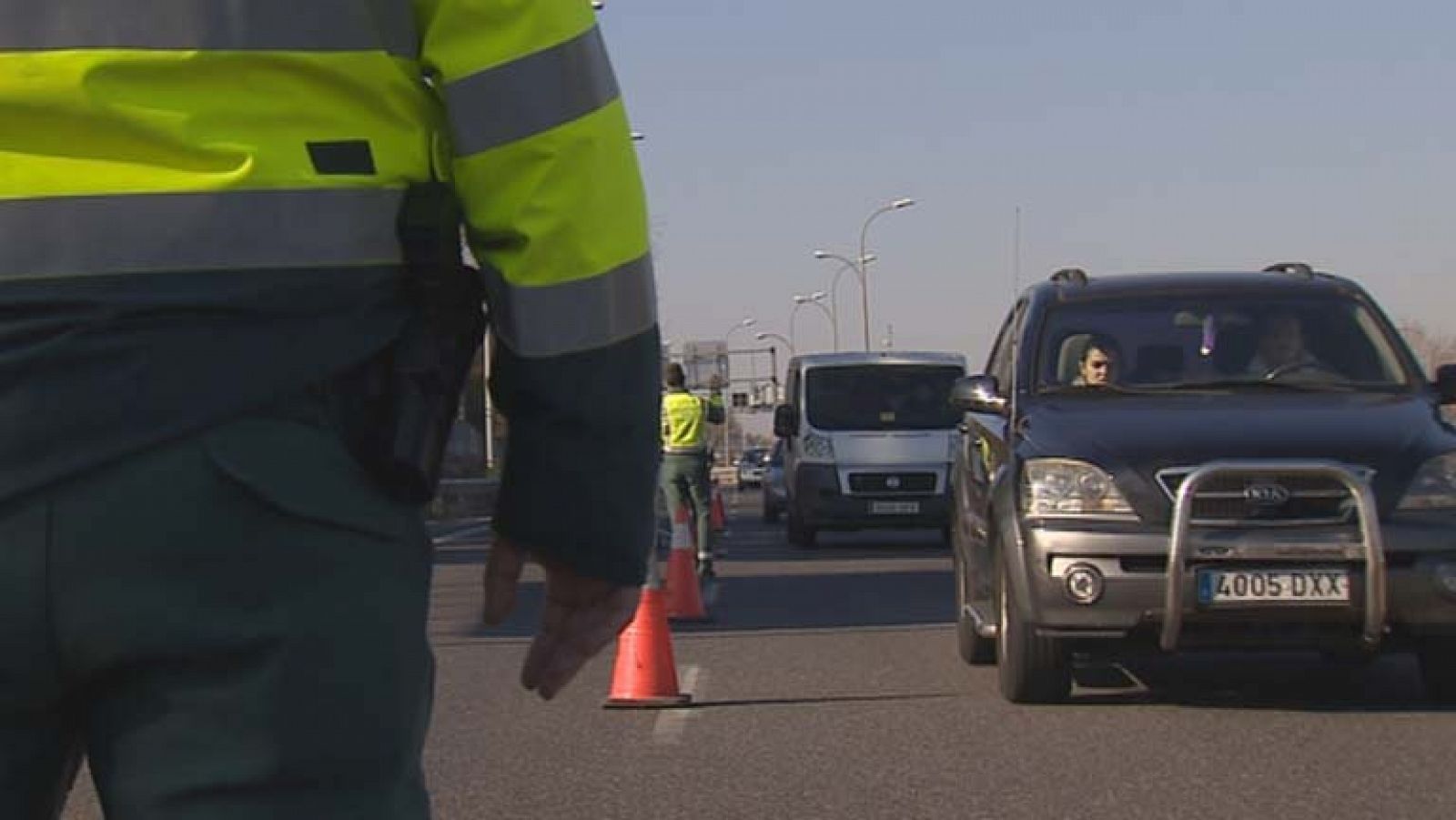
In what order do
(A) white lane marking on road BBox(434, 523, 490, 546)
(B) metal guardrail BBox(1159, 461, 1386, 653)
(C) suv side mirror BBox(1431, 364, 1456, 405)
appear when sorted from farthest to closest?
(A) white lane marking on road BBox(434, 523, 490, 546) → (C) suv side mirror BBox(1431, 364, 1456, 405) → (B) metal guardrail BBox(1159, 461, 1386, 653)

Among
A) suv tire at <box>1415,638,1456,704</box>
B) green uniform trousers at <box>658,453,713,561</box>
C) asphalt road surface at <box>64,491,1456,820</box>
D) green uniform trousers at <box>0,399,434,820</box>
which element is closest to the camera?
green uniform trousers at <box>0,399,434,820</box>

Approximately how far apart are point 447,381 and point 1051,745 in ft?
21.5

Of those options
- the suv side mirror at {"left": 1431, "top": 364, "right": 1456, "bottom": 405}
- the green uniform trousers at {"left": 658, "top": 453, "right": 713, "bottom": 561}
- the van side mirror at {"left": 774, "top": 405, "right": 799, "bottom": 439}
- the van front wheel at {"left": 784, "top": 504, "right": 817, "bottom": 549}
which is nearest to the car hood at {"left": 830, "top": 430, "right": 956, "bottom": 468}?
the van side mirror at {"left": 774, "top": 405, "right": 799, "bottom": 439}

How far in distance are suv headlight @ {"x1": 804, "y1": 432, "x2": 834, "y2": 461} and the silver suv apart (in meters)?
16.2

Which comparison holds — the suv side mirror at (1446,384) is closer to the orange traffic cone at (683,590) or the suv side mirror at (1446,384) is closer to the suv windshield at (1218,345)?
the suv windshield at (1218,345)

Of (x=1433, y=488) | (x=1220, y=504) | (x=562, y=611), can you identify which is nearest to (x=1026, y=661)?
(x=1220, y=504)

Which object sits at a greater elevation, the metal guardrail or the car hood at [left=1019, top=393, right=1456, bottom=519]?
the car hood at [left=1019, top=393, right=1456, bottom=519]

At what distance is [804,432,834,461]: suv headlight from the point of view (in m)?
26.7

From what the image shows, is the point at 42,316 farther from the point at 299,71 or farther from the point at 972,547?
the point at 972,547

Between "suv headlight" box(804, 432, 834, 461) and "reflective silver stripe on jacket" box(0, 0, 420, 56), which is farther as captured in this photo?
"suv headlight" box(804, 432, 834, 461)

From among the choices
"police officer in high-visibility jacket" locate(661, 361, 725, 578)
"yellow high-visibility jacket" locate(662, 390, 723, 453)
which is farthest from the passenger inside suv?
"yellow high-visibility jacket" locate(662, 390, 723, 453)

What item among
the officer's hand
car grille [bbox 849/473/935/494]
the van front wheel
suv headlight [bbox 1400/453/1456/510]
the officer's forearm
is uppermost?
the officer's forearm

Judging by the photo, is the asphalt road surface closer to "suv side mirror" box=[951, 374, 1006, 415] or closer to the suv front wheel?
the suv front wheel

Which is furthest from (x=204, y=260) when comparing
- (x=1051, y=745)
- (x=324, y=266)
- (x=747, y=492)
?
(x=747, y=492)
